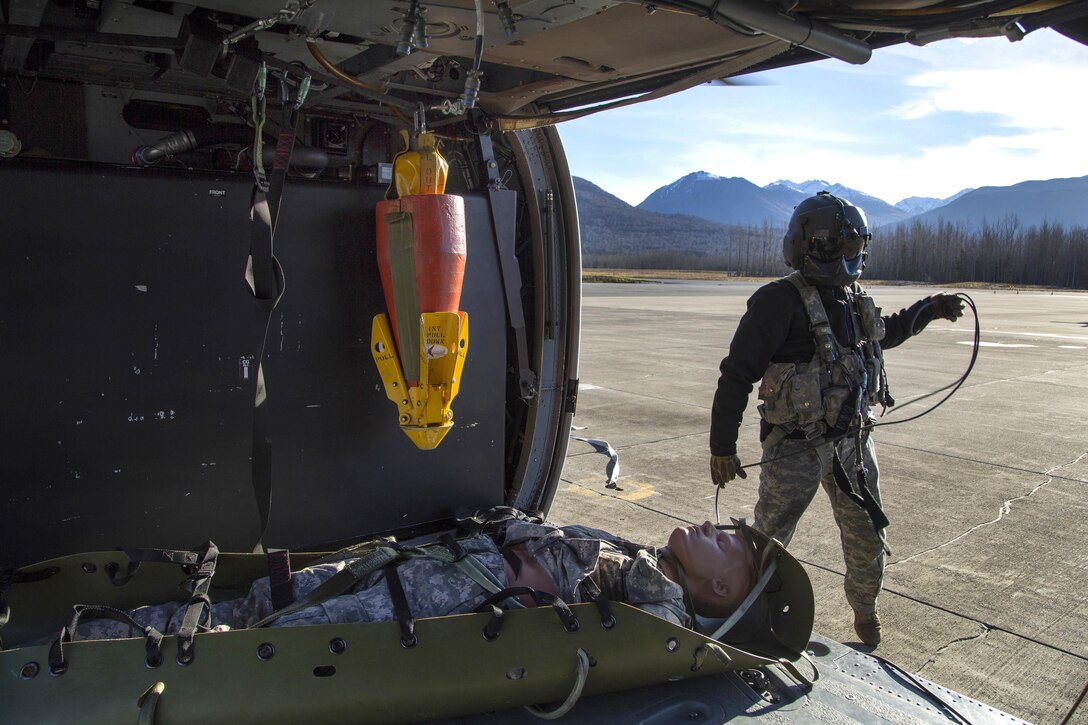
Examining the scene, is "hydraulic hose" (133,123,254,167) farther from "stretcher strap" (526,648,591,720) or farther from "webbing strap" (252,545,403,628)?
"stretcher strap" (526,648,591,720)

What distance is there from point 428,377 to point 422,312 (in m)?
0.22

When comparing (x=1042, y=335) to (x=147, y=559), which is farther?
(x=1042, y=335)

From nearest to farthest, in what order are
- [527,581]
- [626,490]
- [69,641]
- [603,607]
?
[69,641], [603,607], [527,581], [626,490]

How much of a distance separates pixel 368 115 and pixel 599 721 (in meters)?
2.53

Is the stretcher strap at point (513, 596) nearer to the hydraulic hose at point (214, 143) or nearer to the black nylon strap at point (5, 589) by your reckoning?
the black nylon strap at point (5, 589)

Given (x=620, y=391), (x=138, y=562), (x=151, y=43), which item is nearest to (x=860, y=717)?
(x=138, y=562)

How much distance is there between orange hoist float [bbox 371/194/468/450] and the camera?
8.56 feet

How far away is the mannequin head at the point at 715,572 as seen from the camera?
242 centimetres

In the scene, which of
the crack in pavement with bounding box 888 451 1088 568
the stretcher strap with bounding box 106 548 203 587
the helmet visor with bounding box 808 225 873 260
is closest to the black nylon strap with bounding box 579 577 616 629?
the stretcher strap with bounding box 106 548 203 587

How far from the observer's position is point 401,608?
81.8 inches

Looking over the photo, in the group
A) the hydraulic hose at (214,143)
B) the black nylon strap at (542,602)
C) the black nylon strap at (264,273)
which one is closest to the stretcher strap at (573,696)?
the black nylon strap at (542,602)

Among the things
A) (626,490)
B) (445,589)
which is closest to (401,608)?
(445,589)

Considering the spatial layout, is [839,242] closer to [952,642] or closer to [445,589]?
[952,642]

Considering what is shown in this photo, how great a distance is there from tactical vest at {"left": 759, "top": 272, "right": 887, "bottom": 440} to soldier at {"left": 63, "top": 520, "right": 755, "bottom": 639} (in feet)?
3.26
